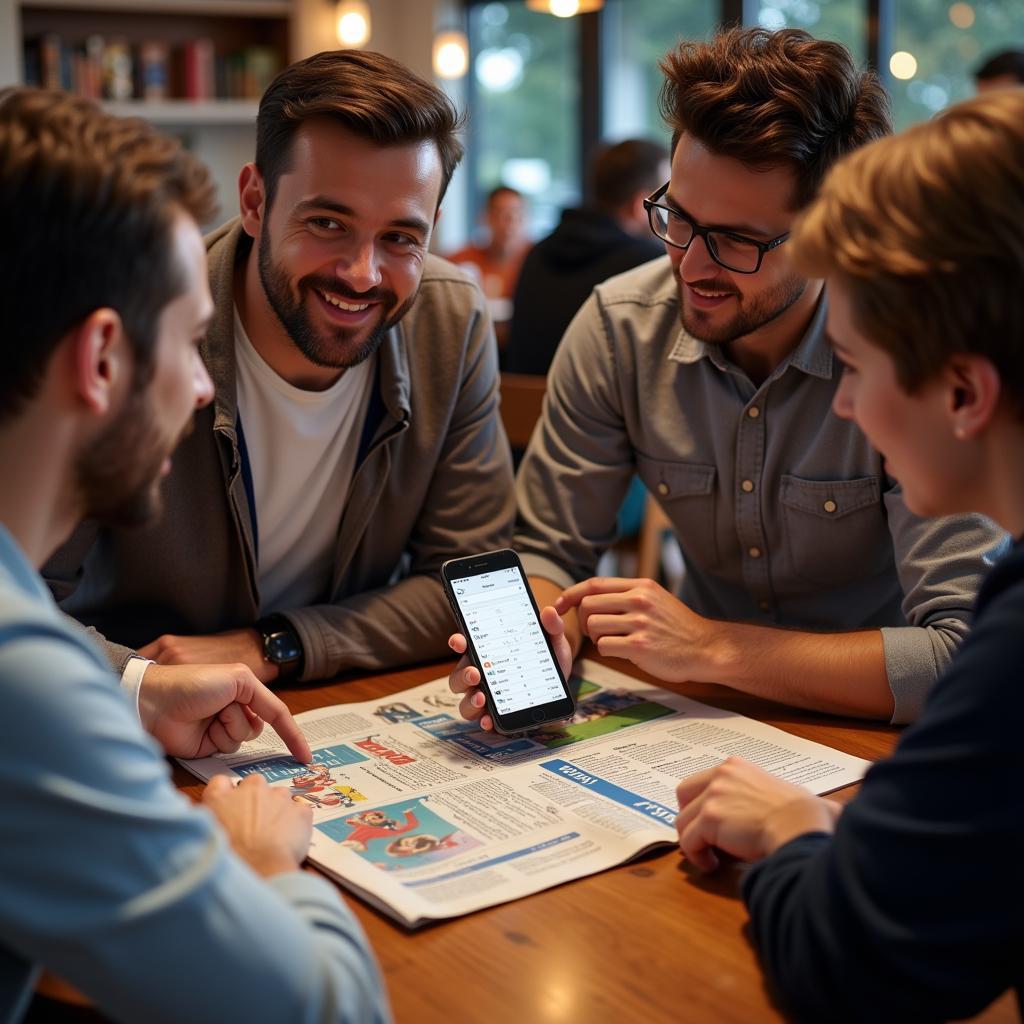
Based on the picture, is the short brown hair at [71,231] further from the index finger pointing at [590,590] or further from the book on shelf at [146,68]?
the book on shelf at [146,68]

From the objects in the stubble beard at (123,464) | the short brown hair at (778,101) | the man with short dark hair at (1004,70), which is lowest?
the stubble beard at (123,464)

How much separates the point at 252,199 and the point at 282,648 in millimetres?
611

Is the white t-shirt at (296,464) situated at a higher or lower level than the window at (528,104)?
lower

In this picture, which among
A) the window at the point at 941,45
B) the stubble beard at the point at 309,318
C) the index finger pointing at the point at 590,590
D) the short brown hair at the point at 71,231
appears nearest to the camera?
the short brown hair at the point at 71,231

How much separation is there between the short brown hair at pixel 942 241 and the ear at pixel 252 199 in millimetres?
971

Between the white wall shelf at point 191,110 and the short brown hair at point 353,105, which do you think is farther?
the white wall shelf at point 191,110

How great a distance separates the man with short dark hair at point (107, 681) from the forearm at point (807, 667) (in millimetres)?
608

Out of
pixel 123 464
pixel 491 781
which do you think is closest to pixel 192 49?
pixel 491 781

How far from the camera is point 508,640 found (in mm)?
1421

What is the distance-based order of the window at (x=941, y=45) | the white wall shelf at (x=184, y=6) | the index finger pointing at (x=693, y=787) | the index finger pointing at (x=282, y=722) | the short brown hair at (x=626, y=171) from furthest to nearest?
the white wall shelf at (x=184, y=6) → the window at (x=941, y=45) → the short brown hair at (x=626, y=171) → the index finger pointing at (x=282, y=722) → the index finger pointing at (x=693, y=787)

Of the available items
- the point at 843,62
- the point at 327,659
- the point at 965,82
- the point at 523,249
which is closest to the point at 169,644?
the point at 327,659

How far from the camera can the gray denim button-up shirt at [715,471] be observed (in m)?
1.67

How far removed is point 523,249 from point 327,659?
515cm

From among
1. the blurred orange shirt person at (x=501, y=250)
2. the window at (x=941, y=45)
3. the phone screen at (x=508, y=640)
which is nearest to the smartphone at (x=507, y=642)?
the phone screen at (x=508, y=640)
